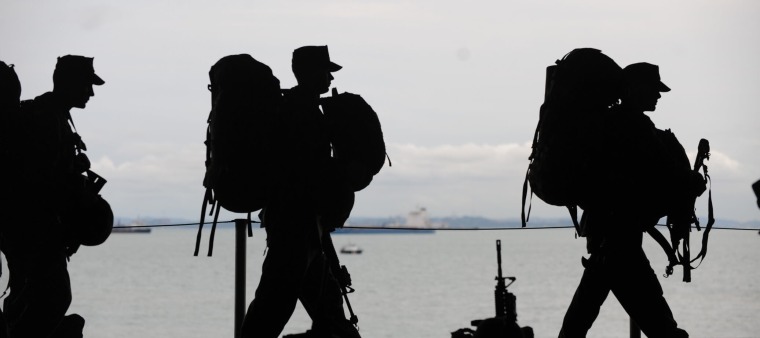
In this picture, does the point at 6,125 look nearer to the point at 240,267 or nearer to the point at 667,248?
the point at 240,267

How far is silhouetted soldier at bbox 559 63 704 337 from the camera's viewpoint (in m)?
7.47

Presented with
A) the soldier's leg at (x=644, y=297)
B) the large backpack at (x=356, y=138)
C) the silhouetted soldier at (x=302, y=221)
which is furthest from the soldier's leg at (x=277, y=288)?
the soldier's leg at (x=644, y=297)

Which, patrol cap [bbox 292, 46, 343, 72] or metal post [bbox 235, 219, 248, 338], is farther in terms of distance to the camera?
metal post [bbox 235, 219, 248, 338]

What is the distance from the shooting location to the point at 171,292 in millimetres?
71250

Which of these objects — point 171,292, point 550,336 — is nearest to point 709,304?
point 550,336

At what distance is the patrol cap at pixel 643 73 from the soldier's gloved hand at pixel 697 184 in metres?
0.63

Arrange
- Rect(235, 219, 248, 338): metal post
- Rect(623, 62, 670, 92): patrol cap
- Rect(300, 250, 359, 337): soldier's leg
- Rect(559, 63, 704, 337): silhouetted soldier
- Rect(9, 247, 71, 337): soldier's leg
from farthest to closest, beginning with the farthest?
Rect(235, 219, 248, 338): metal post → Rect(623, 62, 670, 92): patrol cap → Rect(559, 63, 704, 337): silhouetted soldier → Rect(9, 247, 71, 337): soldier's leg → Rect(300, 250, 359, 337): soldier's leg

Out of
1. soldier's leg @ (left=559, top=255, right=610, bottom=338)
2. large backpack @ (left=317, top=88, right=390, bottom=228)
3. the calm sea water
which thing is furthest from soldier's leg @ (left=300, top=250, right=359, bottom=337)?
the calm sea water

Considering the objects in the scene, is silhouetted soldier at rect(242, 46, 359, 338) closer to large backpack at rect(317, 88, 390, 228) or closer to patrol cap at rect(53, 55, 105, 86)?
large backpack at rect(317, 88, 390, 228)

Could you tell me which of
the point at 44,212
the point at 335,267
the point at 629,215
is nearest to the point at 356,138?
the point at 335,267

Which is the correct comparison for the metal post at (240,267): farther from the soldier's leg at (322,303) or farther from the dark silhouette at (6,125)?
the dark silhouette at (6,125)

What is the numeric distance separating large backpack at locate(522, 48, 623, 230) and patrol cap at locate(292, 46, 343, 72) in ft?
4.95

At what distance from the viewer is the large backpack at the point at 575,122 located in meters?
7.42

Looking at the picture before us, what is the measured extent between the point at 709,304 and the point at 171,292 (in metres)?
32.6
